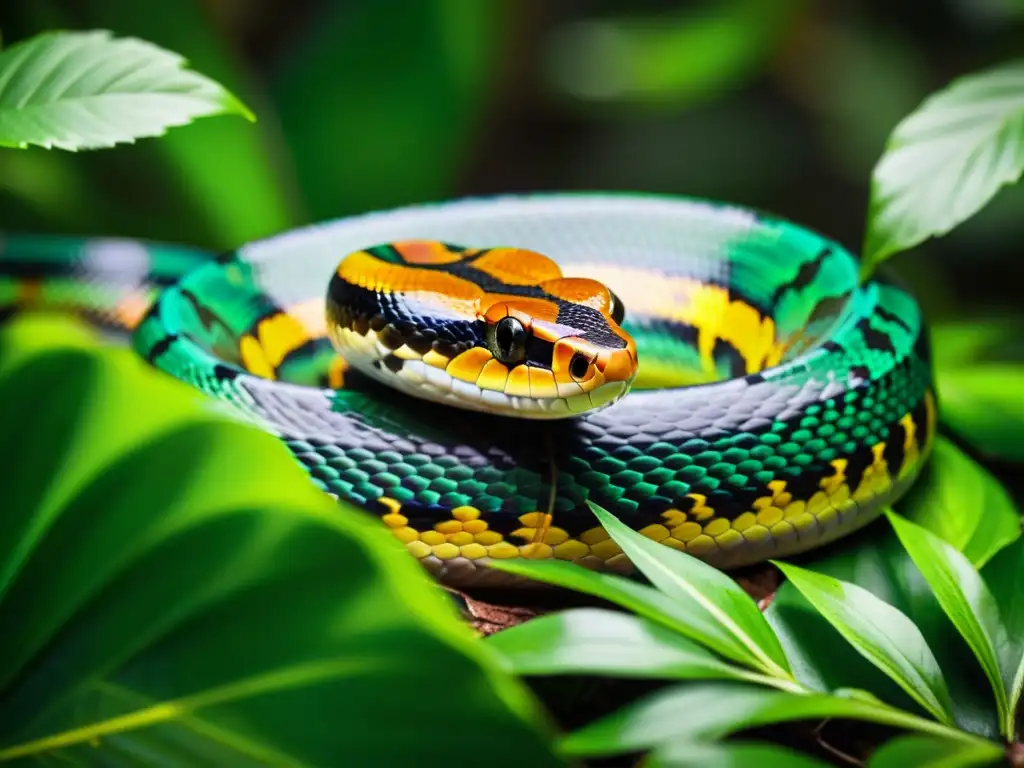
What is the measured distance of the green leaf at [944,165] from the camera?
4.61ft

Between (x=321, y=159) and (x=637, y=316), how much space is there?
2.17 metres

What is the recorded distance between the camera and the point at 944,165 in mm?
1453

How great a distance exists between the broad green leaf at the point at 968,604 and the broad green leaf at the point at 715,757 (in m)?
0.39

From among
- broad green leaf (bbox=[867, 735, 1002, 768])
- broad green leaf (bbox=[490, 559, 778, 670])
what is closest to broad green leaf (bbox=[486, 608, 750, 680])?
broad green leaf (bbox=[490, 559, 778, 670])

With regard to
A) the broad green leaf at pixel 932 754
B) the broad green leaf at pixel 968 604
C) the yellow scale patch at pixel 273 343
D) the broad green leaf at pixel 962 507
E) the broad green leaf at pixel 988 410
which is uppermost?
the yellow scale patch at pixel 273 343

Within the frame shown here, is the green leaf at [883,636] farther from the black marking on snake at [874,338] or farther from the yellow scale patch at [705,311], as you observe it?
the yellow scale patch at [705,311]

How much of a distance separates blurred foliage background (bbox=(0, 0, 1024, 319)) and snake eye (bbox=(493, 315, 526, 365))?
7.82ft

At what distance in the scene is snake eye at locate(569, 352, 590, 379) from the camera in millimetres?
1364

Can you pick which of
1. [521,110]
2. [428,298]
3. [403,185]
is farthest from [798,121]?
[428,298]

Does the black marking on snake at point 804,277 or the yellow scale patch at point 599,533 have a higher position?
the black marking on snake at point 804,277

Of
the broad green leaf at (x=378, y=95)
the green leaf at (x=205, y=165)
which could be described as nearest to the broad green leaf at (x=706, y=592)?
the green leaf at (x=205, y=165)

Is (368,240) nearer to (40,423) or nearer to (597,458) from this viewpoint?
(597,458)

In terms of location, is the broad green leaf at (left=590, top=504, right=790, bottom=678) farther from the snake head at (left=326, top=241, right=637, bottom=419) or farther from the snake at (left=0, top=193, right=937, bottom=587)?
the snake head at (left=326, top=241, right=637, bottom=419)

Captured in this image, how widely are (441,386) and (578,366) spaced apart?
0.84ft
